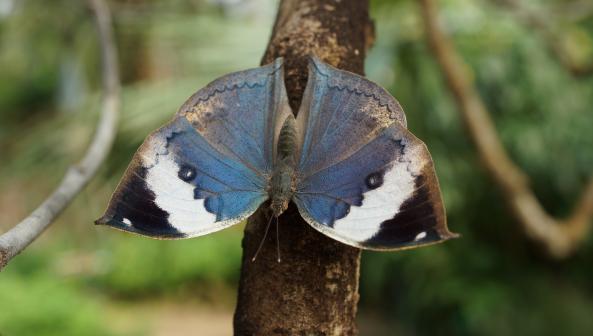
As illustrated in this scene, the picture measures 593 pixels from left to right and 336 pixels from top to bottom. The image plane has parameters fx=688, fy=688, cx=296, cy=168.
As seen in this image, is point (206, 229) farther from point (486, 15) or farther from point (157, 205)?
point (486, 15)

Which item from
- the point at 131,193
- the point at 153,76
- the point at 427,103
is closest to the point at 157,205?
the point at 131,193

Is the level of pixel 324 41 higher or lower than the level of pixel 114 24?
higher

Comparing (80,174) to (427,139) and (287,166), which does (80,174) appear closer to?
(287,166)

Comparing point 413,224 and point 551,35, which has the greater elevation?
point 413,224

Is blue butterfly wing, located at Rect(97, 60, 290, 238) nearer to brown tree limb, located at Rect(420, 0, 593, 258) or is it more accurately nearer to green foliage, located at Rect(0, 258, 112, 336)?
brown tree limb, located at Rect(420, 0, 593, 258)

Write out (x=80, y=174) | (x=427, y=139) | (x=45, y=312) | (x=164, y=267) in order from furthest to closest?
(x=164, y=267) < (x=427, y=139) < (x=45, y=312) < (x=80, y=174)

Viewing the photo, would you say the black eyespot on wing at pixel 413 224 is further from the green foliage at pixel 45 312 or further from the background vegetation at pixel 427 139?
the green foliage at pixel 45 312

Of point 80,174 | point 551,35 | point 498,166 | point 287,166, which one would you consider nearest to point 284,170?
point 287,166
